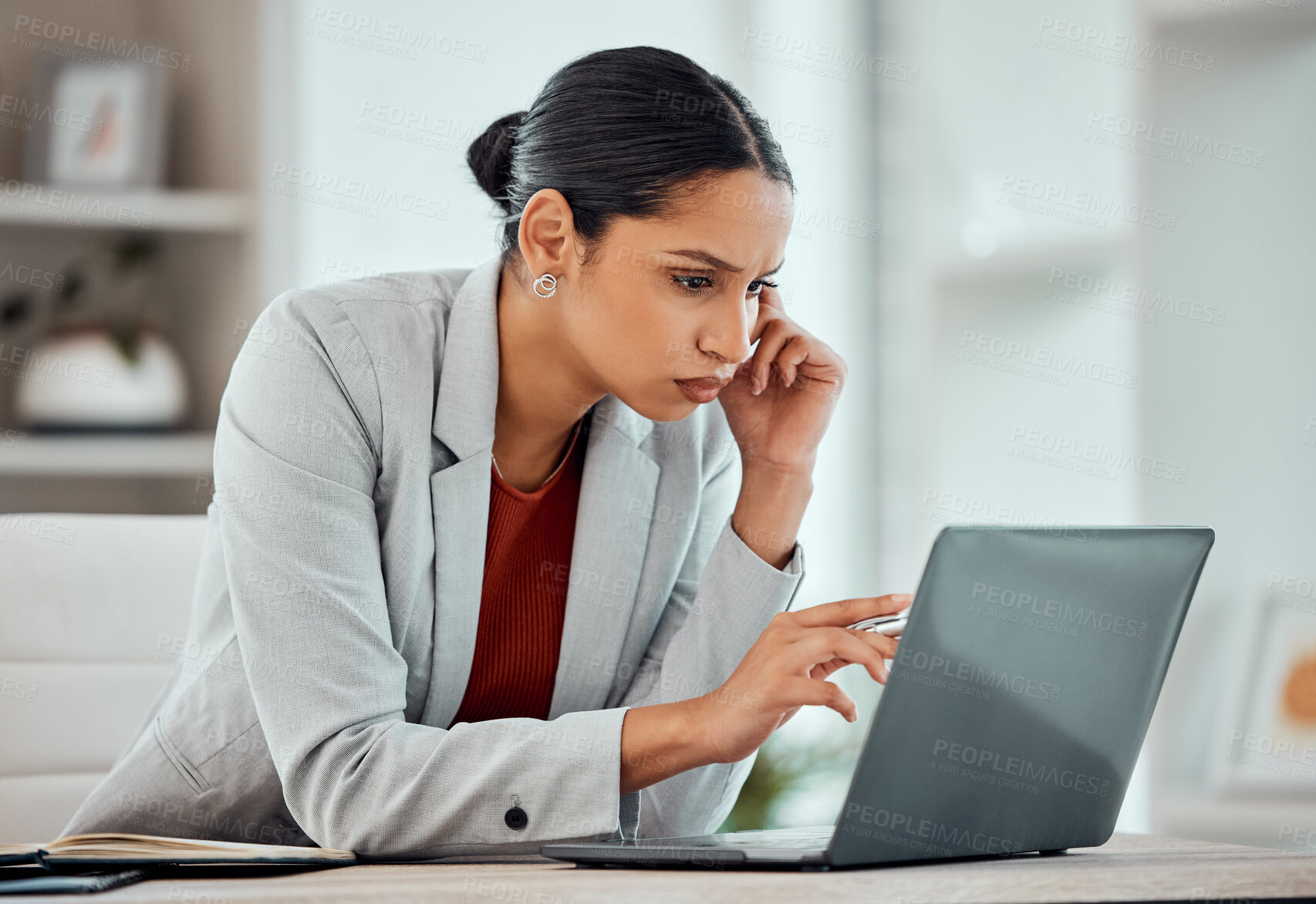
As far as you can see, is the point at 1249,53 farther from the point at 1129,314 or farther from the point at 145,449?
the point at 145,449

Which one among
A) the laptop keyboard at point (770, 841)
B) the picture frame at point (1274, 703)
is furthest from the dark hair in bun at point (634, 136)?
the picture frame at point (1274, 703)

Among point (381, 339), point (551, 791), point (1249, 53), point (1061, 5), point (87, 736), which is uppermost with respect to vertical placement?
point (1061, 5)

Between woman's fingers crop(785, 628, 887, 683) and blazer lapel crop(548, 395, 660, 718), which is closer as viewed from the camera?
woman's fingers crop(785, 628, 887, 683)

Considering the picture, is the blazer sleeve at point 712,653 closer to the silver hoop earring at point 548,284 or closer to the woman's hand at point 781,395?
the woman's hand at point 781,395

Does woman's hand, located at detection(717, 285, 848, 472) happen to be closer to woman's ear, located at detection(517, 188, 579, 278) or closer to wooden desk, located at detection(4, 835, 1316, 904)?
woman's ear, located at detection(517, 188, 579, 278)

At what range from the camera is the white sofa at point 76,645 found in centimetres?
130

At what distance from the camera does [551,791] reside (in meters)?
0.89

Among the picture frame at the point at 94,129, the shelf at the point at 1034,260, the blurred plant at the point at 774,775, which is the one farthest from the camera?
the picture frame at the point at 94,129

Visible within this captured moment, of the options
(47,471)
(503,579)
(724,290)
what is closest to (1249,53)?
(724,290)

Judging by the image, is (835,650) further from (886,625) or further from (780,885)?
(780,885)

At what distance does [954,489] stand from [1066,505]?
30 cm

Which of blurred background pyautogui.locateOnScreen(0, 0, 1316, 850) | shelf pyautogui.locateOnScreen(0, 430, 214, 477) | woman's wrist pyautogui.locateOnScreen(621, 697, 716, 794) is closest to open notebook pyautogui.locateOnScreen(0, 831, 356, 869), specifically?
woman's wrist pyautogui.locateOnScreen(621, 697, 716, 794)

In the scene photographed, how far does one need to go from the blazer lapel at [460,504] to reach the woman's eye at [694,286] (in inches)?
8.2

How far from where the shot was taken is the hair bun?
52.6 inches
